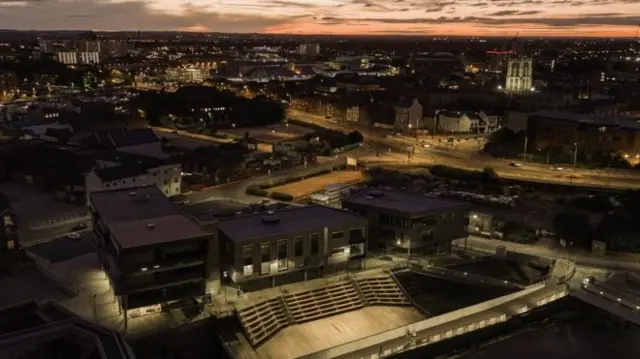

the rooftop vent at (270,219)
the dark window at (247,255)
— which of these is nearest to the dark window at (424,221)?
the rooftop vent at (270,219)

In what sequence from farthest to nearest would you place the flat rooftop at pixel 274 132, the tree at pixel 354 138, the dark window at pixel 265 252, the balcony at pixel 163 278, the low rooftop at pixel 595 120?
the flat rooftop at pixel 274 132 < the tree at pixel 354 138 < the low rooftop at pixel 595 120 < the dark window at pixel 265 252 < the balcony at pixel 163 278

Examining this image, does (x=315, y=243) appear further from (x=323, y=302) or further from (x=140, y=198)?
(x=140, y=198)

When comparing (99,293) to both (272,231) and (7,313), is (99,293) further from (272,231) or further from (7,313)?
(272,231)

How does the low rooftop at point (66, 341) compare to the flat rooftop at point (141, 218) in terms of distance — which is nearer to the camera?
the low rooftop at point (66, 341)

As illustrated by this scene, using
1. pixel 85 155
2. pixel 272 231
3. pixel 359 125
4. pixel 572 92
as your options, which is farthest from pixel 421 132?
pixel 272 231

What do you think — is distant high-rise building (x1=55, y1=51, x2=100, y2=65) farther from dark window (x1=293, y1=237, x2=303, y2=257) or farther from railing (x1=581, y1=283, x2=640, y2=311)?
railing (x1=581, y1=283, x2=640, y2=311)

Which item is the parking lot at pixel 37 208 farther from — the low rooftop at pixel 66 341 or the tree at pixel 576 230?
the tree at pixel 576 230

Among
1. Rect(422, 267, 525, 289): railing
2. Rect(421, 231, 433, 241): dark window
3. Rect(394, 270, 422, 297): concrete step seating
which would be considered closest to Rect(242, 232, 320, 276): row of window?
Rect(394, 270, 422, 297): concrete step seating
